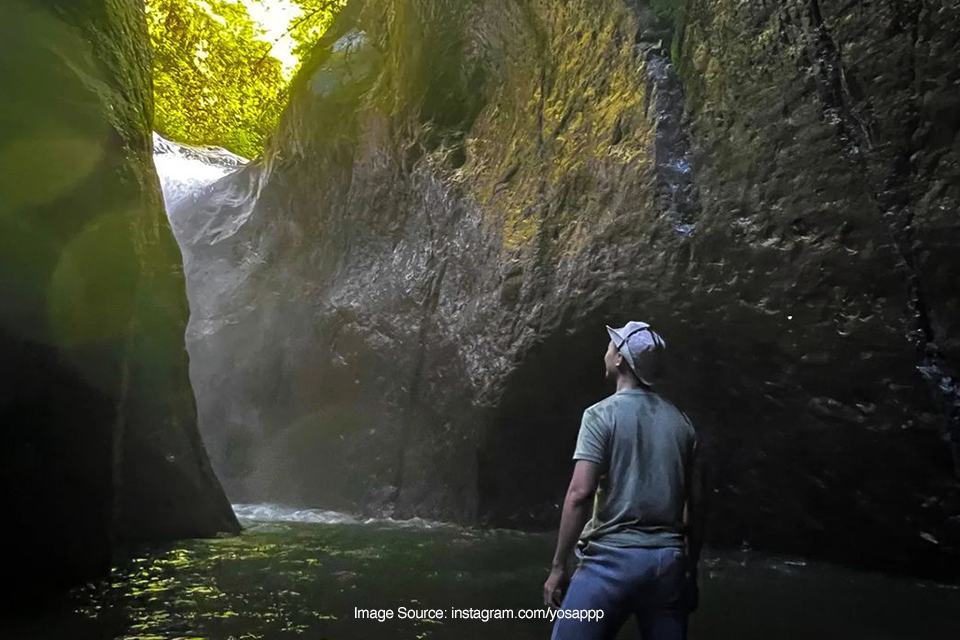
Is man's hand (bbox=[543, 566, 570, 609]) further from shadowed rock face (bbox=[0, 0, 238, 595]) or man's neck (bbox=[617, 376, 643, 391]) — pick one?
shadowed rock face (bbox=[0, 0, 238, 595])

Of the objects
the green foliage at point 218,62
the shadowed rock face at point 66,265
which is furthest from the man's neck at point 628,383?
the green foliage at point 218,62

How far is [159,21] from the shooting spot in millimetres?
14555

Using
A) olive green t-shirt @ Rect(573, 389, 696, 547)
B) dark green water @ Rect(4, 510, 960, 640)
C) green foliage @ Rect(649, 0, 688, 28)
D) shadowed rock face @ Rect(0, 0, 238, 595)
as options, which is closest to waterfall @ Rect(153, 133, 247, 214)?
shadowed rock face @ Rect(0, 0, 238, 595)

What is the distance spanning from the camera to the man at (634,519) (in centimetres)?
284

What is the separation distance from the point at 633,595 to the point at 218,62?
1454 centimetres

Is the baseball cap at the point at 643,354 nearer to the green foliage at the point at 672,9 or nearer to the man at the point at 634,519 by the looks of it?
the man at the point at 634,519

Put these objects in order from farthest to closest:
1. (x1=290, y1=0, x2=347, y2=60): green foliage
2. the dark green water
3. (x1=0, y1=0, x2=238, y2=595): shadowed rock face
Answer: (x1=290, y1=0, x2=347, y2=60): green foliage < (x1=0, y1=0, x2=238, y2=595): shadowed rock face < the dark green water

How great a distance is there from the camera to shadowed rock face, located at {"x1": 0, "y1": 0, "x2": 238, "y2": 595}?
5.23 metres

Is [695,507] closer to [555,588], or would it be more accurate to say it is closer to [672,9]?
[555,588]

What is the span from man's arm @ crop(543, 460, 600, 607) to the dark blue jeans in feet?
0.30

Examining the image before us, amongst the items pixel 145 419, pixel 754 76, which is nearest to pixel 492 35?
pixel 754 76

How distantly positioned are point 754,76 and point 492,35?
416 cm

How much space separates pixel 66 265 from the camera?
18.8 ft

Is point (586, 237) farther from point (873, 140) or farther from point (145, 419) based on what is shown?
point (145, 419)
